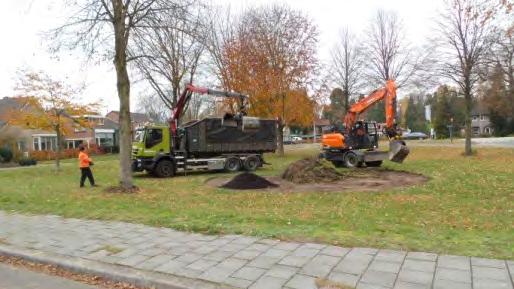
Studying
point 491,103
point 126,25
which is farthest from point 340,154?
point 491,103

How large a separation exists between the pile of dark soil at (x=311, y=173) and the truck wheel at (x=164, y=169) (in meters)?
6.65

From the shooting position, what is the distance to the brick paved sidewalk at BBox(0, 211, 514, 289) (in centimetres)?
481

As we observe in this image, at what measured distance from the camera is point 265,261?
5656mm

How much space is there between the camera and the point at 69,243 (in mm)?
7125

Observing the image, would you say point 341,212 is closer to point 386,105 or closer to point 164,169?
point 386,105

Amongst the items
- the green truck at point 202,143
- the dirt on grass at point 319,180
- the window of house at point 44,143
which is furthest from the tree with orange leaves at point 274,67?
the window of house at point 44,143

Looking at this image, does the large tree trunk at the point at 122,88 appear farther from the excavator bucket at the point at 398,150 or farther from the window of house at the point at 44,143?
the window of house at the point at 44,143


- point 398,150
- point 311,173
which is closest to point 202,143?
point 311,173

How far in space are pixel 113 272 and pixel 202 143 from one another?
57.0 ft

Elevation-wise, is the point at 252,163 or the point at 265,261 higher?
the point at 252,163

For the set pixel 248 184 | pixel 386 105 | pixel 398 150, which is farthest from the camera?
pixel 386 105

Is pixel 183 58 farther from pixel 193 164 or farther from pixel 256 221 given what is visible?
pixel 256 221

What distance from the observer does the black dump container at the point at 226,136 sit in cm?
2266

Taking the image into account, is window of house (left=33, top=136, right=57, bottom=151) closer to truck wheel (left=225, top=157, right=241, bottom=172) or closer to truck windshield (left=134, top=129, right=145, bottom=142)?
truck windshield (left=134, top=129, right=145, bottom=142)
